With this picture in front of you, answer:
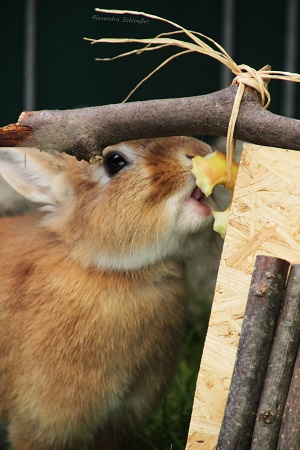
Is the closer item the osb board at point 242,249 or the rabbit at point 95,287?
the osb board at point 242,249

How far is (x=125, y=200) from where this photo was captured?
299cm

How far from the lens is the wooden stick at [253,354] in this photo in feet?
7.84

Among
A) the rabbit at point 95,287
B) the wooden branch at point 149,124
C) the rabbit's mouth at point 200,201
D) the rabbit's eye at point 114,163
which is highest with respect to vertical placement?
the wooden branch at point 149,124

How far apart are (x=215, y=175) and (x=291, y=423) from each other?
0.93 metres

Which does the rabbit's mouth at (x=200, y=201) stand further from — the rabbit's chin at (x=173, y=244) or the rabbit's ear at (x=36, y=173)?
the rabbit's ear at (x=36, y=173)

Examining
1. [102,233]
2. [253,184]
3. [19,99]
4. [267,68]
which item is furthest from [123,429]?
[19,99]

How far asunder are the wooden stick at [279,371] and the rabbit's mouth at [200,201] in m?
0.58

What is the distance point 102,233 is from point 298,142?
0.90 m

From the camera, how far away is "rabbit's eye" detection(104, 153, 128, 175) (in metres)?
3.06

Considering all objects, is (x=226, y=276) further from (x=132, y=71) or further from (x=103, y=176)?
(x=132, y=71)

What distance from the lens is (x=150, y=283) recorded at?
3.23 meters

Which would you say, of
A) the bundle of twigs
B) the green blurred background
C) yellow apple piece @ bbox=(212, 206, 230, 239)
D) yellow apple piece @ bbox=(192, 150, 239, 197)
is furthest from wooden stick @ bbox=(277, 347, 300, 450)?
the green blurred background

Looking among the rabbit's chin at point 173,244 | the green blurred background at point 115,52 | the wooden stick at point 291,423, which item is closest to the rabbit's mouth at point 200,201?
the rabbit's chin at point 173,244

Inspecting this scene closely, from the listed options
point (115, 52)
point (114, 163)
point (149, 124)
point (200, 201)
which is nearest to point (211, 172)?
→ point (200, 201)
